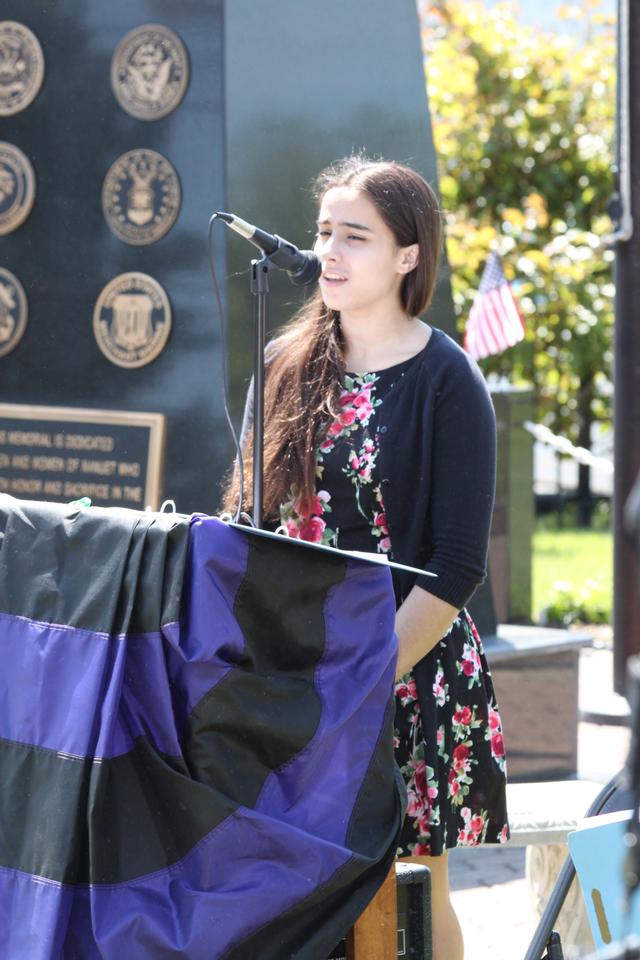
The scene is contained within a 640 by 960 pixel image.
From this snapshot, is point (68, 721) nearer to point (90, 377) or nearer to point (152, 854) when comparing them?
point (152, 854)

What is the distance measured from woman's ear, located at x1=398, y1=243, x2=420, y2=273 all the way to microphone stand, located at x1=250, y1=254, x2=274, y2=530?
11.8 inches

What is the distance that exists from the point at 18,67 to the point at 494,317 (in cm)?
281

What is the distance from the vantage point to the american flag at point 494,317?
270 inches

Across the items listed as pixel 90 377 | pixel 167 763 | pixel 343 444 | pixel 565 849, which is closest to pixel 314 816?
pixel 167 763

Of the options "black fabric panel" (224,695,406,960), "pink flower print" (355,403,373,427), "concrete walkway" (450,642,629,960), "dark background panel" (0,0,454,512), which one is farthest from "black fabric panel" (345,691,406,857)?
"dark background panel" (0,0,454,512)

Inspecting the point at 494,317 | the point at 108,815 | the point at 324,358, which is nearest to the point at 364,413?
the point at 324,358

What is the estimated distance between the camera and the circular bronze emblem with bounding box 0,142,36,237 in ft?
16.2

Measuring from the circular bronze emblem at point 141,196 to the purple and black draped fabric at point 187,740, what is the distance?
8.51 ft

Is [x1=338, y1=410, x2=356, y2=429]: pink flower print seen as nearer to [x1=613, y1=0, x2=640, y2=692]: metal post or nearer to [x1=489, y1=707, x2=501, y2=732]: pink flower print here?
[x1=489, y1=707, x2=501, y2=732]: pink flower print

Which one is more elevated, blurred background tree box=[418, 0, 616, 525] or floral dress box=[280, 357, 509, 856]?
blurred background tree box=[418, 0, 616, 525]

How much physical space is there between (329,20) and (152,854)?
3.32m

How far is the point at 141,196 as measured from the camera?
4.75 m

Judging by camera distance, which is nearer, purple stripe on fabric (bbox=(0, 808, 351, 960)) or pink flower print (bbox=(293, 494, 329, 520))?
purple stripe on fabric (bbox=(0, 808, 351, 960))

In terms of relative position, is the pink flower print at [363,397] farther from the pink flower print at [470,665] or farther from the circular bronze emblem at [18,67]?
the circular bronze emblem at [18,67]
